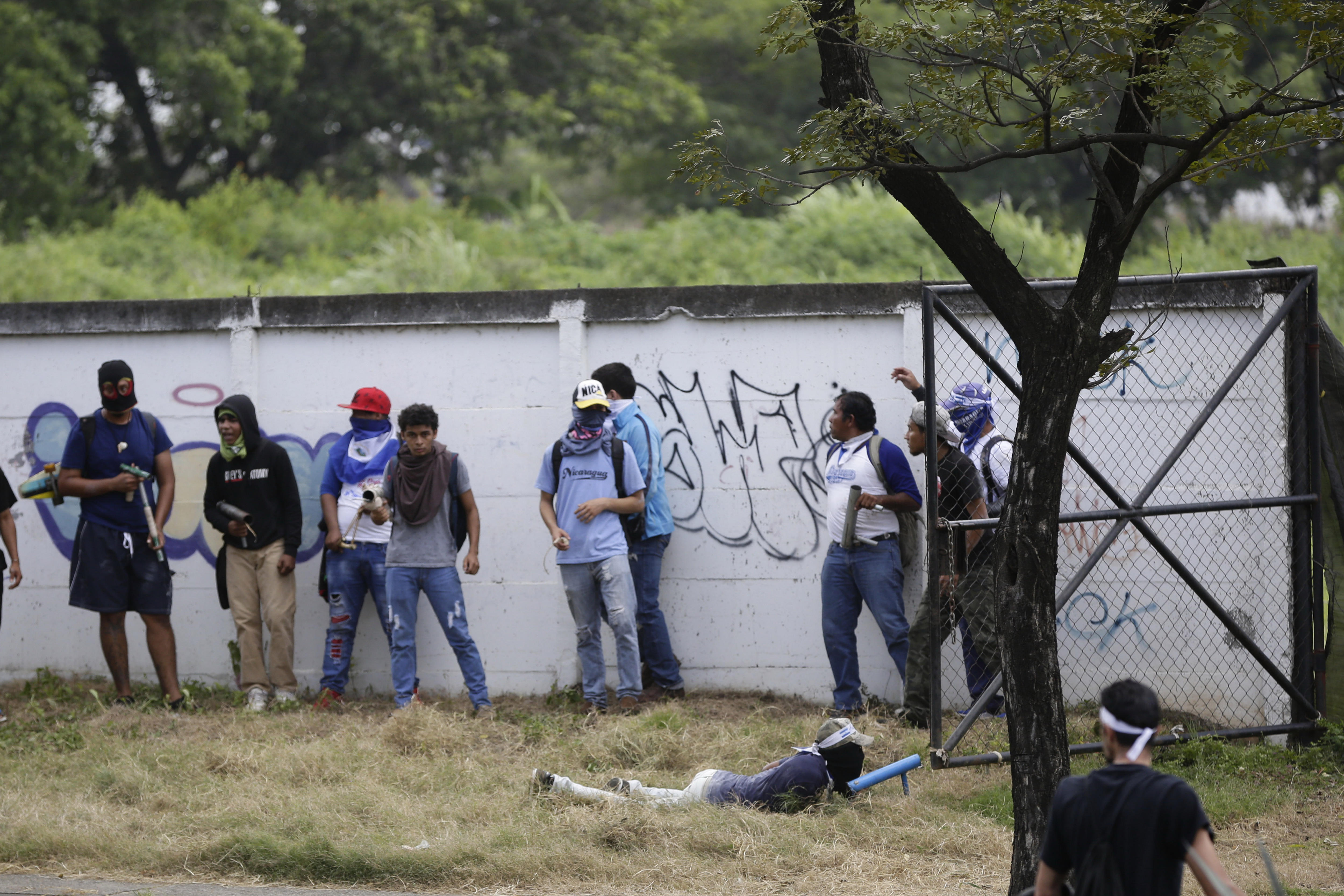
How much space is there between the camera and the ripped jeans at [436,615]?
22.6 feet

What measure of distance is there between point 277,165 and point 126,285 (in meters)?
9.54

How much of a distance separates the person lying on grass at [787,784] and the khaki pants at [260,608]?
9.38 feet

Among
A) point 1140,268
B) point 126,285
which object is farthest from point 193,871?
point 1140,268

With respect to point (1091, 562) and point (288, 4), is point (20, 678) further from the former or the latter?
point (288, 4)

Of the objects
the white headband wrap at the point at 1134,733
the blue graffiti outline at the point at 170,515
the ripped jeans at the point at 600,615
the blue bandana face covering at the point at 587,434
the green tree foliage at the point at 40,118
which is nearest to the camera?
the white headband wrap at the point at 1134,733

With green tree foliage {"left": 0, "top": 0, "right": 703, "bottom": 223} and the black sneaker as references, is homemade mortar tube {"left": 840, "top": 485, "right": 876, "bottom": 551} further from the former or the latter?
green tree foliage {"left": 0, "top": 0, "right": 703, "bottom": 223}

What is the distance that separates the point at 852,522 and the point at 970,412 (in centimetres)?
85

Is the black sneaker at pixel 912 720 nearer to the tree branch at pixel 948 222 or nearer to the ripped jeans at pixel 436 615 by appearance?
the ripped jeans at pixel 436 615

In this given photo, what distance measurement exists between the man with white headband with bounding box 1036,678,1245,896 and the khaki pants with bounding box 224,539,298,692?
5.50 m

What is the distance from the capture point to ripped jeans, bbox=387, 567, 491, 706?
689cm

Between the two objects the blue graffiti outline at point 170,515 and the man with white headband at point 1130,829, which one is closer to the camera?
the man with white headband at point 1130,829

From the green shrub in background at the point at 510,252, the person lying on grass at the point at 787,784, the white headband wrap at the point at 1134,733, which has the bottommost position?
the person lying on grass at the point at 787,784

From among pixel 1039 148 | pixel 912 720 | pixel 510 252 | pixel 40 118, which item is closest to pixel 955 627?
pixel 912 720

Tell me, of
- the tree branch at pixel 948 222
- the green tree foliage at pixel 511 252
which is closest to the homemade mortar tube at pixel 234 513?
the tree branch at pixel 948 222
